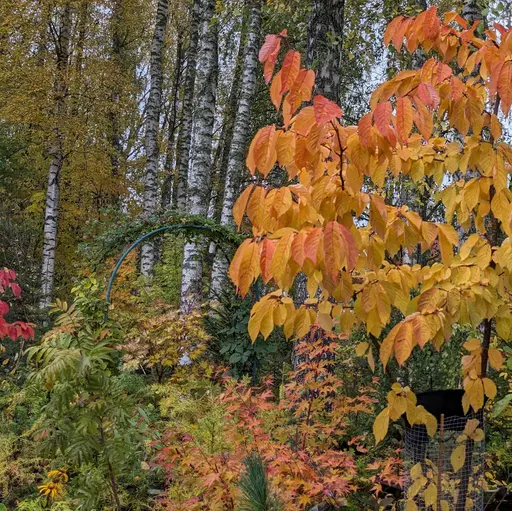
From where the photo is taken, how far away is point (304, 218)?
65.6 inches

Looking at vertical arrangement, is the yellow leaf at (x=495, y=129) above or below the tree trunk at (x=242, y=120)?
below

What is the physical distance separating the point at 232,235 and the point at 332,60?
2236mm

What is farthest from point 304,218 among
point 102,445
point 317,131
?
point 102,445

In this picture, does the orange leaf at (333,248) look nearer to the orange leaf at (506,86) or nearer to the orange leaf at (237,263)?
the orange leaf at (237,263)

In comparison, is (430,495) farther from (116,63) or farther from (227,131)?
(227,131)

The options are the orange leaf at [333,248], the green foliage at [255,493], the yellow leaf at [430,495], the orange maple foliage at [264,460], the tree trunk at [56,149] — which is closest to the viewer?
the orange leaf at [333,248]

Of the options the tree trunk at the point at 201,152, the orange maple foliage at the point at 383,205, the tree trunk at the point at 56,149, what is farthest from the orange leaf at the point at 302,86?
the tree trunk at the point at 56,149

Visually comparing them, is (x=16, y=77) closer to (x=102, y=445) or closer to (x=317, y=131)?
(x=102, y=445)

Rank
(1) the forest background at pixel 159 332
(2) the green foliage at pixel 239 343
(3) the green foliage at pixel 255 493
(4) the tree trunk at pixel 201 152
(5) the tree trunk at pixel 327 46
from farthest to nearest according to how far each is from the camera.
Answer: (4) the tree trunk at pixel 201 152 < (2) the green foliage at pixel 239 343 < (5) the tree trunk at pixel 327 46 < (1) the forest background at pixel 159 332 < (3) the green foliage at pixel 255 493

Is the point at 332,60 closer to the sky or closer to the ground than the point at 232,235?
closer to the sky

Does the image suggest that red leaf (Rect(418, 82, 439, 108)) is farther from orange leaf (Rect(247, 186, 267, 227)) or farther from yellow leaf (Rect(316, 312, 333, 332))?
yellow leaf (Rect(316, 312, 333, 332))

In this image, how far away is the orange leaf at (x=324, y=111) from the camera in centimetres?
133

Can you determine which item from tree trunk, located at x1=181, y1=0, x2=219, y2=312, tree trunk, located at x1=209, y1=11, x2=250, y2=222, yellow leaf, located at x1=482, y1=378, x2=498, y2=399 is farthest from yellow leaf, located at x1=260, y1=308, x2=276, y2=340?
tree trunk, located at x1=209, y1=11, x2=250, y2=222

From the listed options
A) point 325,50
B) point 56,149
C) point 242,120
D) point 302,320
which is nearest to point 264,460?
point 302,320
